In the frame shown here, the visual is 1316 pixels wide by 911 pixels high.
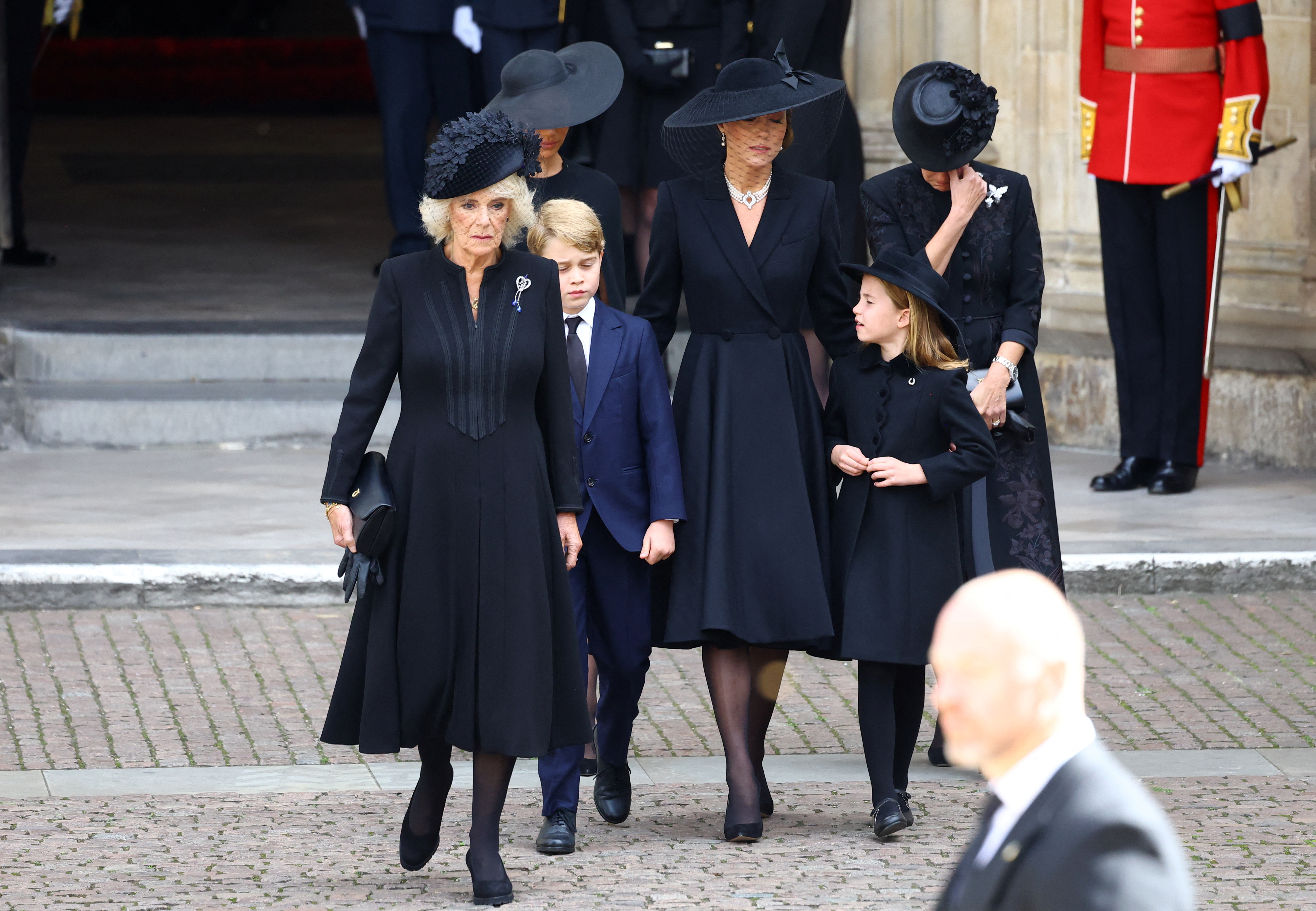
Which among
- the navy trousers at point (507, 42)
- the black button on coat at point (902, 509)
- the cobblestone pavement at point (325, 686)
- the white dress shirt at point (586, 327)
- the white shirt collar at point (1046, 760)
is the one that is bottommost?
the cobblestone pavement at point (325, 686)

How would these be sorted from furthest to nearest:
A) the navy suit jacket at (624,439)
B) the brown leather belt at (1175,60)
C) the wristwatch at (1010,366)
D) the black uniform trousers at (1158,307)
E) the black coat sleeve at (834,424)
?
the black uniform trousers at (1158,307), the brown leather belt at (1175,60), the wristwatch at (1010,366), the black coat sleeve at (834,424), the navy suit jacket at (624,439)

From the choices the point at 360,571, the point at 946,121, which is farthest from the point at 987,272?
the point at 360,571

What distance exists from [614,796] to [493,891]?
726mm

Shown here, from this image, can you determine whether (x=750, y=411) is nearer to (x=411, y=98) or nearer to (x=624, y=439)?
(x=624, y=439)

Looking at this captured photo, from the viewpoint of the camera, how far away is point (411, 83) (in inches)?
396

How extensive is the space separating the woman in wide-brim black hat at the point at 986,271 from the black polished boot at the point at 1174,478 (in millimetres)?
→ 3137

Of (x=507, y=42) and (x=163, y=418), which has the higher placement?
(x=507, y=42)

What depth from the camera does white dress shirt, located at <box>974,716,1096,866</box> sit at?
217 cm

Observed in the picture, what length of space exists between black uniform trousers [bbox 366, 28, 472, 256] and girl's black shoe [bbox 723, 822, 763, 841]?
5.30 m

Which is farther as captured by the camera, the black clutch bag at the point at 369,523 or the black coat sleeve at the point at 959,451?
the black coat sleeve at the point at 959,451

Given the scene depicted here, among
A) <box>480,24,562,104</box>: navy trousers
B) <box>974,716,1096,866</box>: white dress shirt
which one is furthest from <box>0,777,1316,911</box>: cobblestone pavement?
<box>480,24,562,104</box>: navy trousers

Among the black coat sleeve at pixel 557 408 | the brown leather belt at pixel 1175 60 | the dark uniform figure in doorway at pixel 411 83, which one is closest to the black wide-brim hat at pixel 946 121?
the black coat sleeve at pixel 557 408

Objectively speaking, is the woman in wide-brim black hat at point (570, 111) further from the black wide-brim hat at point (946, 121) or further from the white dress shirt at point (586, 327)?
the black wide-brim hat at point (946, 121)

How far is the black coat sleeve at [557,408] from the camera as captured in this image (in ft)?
15.7
